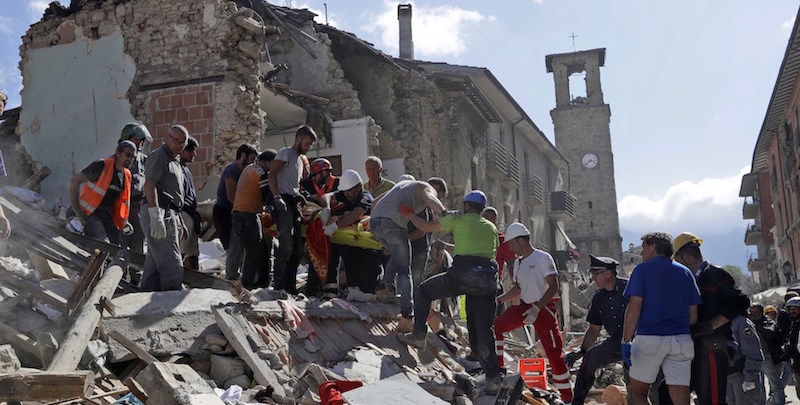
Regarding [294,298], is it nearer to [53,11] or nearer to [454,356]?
[454,356]

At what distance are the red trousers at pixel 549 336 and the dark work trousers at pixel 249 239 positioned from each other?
2.52 meters

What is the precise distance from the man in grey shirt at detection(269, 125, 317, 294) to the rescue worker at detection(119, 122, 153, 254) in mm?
1359

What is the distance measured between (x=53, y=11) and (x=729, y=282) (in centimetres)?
1283

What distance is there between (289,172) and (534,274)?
2702 mm

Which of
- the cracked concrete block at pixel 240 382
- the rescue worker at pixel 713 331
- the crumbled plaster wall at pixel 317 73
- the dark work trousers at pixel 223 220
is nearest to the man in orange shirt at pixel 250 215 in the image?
the dark work trousers at pixel 223 220

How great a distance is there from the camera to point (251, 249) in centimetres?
769

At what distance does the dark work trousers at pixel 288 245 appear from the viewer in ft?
25.0

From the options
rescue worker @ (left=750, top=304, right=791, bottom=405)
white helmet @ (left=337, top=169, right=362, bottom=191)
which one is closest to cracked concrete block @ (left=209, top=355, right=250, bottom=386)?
white helmet @ (left=337, top=169, right=362, bottom=191)

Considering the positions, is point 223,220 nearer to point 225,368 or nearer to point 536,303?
point 225,368

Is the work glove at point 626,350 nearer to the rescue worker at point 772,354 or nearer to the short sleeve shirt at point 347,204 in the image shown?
the short sleeve shirt at point 347,204

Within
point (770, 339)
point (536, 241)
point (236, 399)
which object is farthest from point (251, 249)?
point (536, 241)

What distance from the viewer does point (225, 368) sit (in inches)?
219

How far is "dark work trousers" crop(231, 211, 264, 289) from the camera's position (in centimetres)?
761

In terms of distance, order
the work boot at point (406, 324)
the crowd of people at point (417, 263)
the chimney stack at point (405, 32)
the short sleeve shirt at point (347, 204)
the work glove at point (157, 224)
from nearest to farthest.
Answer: the crowd of people at point (417, 263) → the work glove at point (157, 224) → the work boot at point (406, 324) → the short sleeve shirt at point (347, 204) → the chimney stack at point (405, 32)
